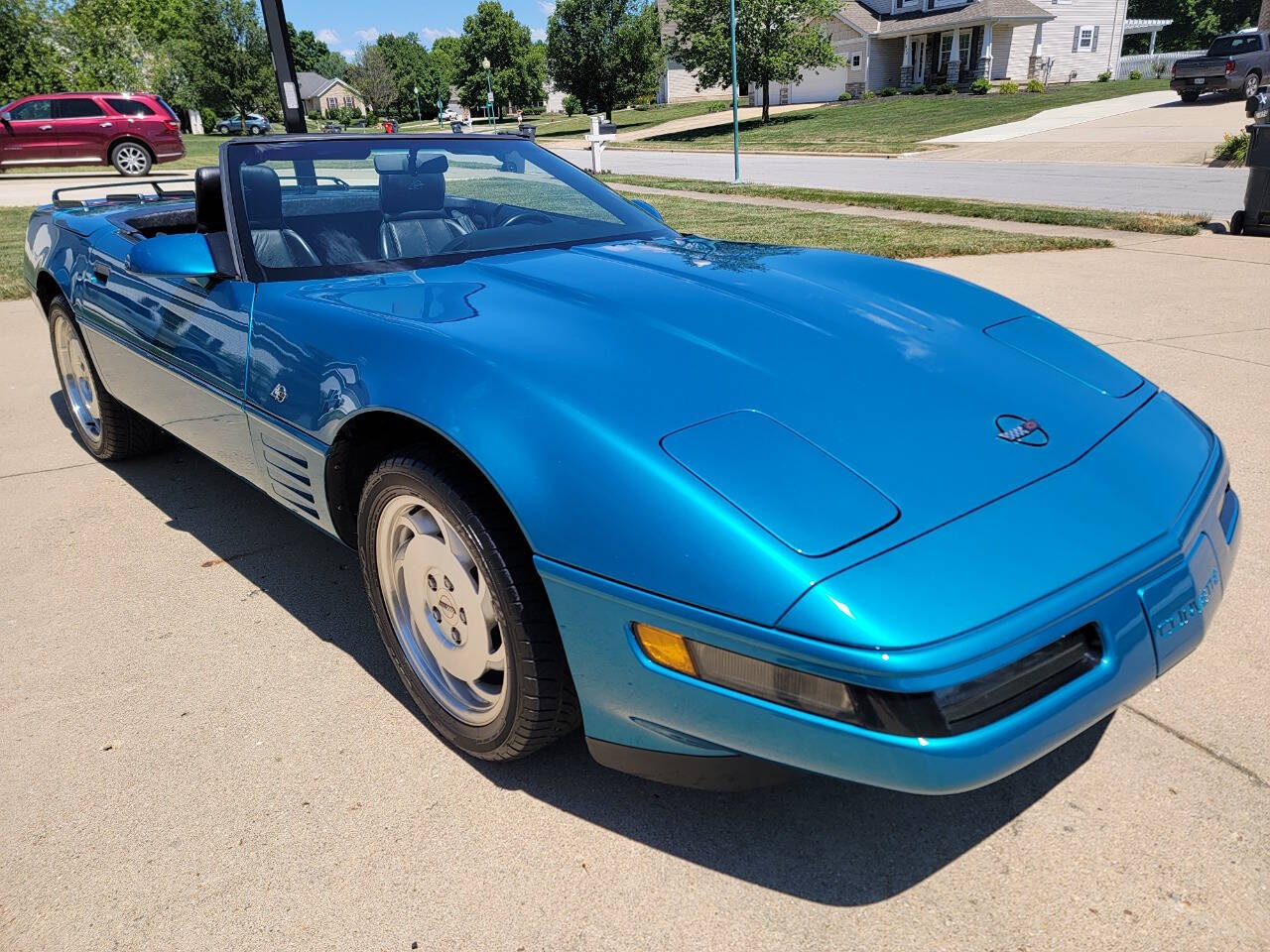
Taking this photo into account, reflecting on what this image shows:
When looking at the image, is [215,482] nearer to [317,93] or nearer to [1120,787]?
[1120,787]

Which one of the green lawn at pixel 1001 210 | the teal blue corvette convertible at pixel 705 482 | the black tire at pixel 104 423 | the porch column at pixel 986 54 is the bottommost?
the green lawn at pixel 1001 210

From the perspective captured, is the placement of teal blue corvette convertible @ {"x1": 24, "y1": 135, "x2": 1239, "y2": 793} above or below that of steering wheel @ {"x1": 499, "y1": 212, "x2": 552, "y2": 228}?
below

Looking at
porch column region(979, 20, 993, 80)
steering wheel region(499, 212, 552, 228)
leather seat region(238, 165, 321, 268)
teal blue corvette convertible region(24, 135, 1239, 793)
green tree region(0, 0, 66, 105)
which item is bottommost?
teal blue corvette convertible region(24, 135, 1239, 793)

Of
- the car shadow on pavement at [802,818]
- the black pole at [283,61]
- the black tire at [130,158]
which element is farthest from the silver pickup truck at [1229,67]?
the car shadow on pavement at [802,818]

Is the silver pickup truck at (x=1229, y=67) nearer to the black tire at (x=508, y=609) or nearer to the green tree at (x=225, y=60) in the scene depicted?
the black tire at (x=508, y=609)

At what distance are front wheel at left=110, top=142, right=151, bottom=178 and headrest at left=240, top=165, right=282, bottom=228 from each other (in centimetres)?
1871

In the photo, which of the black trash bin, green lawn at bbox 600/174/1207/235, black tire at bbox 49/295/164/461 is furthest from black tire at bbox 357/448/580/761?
green lawn at bbox 600/174/1207/235

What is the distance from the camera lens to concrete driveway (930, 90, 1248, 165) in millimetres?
19672

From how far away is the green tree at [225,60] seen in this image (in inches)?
2317

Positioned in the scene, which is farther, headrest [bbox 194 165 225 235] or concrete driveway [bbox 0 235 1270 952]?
headrest [bbox 194 165 225 235]

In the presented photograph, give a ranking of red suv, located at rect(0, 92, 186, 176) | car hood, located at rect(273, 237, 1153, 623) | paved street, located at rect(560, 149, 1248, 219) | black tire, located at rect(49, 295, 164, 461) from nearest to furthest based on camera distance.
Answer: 1. car hood, located at rect(273, 237, 1153, 623)
2. black tire, located at rect(49, 295, 164, 461)
3. paved street, located at rect(560, 149, 1248, 219)
4. red suv, located at rect(0, 92, 186, 176)

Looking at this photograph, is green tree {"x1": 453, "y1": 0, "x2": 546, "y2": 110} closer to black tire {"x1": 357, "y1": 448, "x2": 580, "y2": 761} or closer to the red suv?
the red suv

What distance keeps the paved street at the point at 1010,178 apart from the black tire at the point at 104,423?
11308mm

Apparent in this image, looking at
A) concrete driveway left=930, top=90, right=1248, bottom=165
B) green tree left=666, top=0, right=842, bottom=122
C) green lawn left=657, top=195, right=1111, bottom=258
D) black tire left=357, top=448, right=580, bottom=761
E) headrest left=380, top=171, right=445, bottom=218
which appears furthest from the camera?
green tree left=666, top=0, right=842, bottom=122
